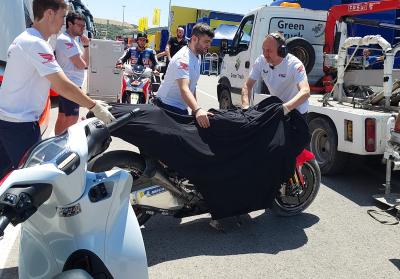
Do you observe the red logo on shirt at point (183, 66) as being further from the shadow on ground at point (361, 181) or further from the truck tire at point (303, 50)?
the truck tire at point (303, 50)

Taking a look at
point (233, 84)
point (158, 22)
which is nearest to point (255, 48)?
point (233, 84)

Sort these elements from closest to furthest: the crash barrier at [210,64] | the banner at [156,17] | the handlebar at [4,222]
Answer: the handlebar at [4,222] < the crash barrier at [210,64] < the banner at [156,17]

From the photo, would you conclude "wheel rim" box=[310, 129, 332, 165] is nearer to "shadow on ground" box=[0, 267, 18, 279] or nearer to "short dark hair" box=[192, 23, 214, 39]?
"short dark hair" box=[192, 23, 214, 39]

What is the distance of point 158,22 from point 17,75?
146ft

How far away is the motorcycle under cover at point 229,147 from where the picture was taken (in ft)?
11.3

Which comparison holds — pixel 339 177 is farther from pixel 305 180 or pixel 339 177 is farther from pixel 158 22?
pixel 158 22

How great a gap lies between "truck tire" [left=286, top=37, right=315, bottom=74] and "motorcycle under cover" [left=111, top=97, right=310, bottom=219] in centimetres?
379

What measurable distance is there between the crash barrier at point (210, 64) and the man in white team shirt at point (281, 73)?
21349mm

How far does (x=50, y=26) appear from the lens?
2.77 meters

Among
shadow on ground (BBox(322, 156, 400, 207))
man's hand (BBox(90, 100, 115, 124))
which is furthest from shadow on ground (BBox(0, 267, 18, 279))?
shadow on ground (BBox(322, 156, 400, 207))

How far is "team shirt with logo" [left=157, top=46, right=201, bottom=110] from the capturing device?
3974 millimetres

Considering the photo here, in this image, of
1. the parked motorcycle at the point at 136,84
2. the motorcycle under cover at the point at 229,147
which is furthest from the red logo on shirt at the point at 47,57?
the parked motorcycle at the point at 136,84

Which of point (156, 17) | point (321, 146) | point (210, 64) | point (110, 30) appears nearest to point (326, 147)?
point (321, 146)

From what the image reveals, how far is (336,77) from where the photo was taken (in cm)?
736
